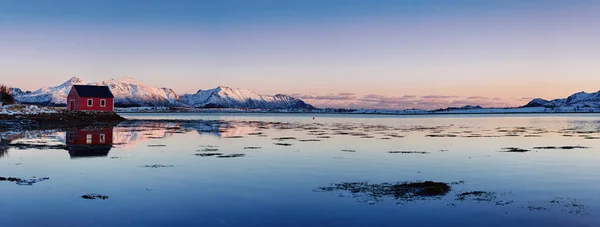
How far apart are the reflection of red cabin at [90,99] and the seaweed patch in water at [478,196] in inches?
3482

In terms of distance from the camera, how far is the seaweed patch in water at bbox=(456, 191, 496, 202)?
1567 cm

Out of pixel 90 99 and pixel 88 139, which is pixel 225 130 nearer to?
pixel 88 139

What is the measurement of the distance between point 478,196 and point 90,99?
295 feet

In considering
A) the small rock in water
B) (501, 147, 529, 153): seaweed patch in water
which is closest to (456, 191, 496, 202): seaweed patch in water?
the small rock in water

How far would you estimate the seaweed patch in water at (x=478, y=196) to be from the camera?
15672 mm

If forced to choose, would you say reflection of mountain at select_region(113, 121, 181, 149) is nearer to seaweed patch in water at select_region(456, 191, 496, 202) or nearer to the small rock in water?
seaweed patch in water at select_region(456, 191, 496, 202)

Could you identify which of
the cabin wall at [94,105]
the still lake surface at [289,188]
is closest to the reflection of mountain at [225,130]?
the still lake surface at [289,188]

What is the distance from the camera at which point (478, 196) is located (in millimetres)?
16172

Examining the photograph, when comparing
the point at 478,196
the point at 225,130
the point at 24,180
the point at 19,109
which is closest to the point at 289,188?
the point at 478,196

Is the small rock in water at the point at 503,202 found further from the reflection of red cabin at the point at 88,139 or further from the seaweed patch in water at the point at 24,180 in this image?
the reflection of red cabin at the point at 88,139

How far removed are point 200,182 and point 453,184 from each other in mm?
9744

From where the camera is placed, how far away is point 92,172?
2112 centimetres

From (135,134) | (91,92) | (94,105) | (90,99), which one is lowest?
(135,134)

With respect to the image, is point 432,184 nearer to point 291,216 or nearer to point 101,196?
point 291,216
